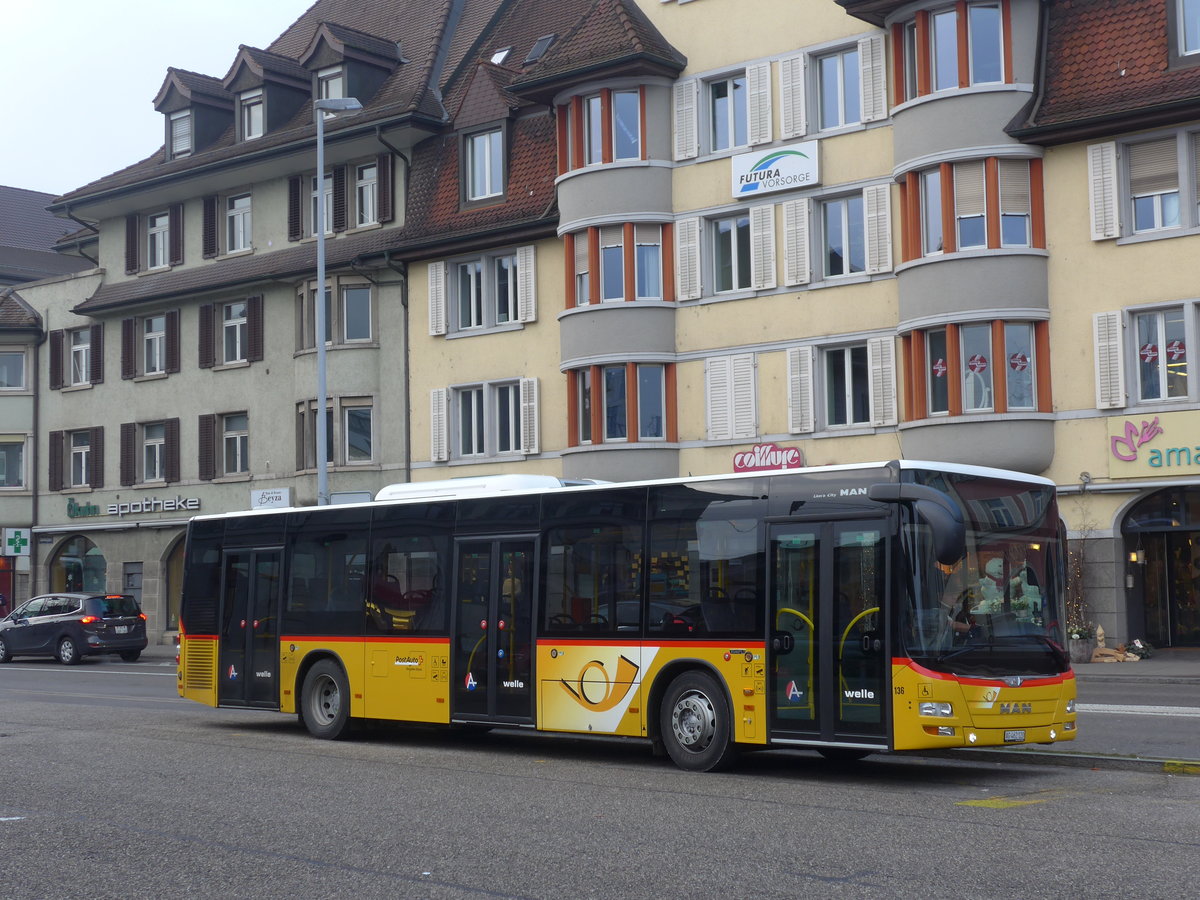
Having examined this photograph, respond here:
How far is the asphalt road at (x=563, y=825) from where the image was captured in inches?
336

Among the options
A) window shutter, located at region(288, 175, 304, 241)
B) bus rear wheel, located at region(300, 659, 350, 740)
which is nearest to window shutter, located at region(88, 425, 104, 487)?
window shutter, located at region(288, 175, 304, 241)

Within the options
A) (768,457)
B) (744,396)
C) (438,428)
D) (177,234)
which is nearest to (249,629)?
(768,457)

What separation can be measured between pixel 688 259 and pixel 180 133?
1911 cm

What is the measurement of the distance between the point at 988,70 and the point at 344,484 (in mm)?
18972

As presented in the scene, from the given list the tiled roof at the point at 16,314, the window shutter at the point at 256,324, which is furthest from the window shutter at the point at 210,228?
the tiled roof at the point at 16,314

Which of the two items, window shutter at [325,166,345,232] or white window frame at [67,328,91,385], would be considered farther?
white window frame at [67,328,91,385]

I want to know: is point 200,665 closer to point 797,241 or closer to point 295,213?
point 797,241

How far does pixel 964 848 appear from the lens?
953 centimetres

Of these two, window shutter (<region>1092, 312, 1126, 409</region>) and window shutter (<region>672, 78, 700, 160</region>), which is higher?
window shutter (<region>672, 78, 700, 160</region>)

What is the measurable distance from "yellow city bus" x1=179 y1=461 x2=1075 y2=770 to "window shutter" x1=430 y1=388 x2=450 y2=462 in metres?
19.9

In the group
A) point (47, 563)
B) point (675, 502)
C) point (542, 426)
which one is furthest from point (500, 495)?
point (47, 563)

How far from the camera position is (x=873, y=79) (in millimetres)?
31766

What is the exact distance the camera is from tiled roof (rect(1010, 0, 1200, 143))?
2814 cm

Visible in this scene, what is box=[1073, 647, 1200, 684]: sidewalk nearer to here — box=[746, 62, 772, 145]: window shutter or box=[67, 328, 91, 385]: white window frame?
box=[746, 62, 772, 145]: window shutter
